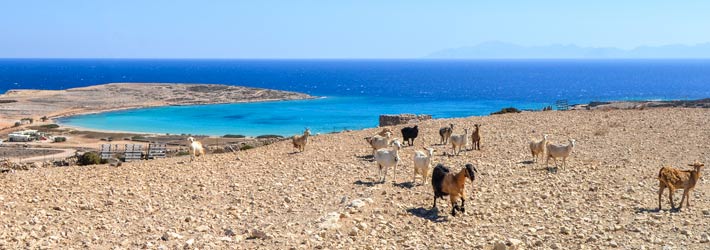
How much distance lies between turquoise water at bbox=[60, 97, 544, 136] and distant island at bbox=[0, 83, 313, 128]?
182 inches

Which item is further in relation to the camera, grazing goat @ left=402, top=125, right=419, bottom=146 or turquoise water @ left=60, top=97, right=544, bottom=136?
turquoise water @ left=60, top=97, right=544, bottom=136

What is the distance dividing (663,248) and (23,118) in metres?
79.7

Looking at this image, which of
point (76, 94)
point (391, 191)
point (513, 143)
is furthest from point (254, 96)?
point (391, 191)

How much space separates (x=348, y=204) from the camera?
14.9 m

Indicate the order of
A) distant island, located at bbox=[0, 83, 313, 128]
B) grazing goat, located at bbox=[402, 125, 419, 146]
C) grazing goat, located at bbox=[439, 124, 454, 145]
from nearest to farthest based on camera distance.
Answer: grazing goat, located at bbox=[439, 124, 454, 145] < grazing goat, located at bbox=[402, 125, 419, 146] < distant island, located at bbox=[0, 83, 313, 128]

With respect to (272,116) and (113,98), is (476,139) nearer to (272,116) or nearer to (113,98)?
(272,116)

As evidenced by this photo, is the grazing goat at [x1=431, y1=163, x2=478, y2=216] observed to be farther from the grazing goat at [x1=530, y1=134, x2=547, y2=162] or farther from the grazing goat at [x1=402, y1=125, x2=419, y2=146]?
the grazing goat at [x1=402, y1=125, x2=419, y2=146]

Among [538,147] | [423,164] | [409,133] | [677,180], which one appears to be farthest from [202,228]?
[409,133]

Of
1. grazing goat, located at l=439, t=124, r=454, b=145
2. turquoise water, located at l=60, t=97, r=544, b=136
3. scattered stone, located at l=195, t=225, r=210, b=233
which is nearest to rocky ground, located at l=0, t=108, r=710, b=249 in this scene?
scattered stone, located at l=195, t=225, r=210, b=233

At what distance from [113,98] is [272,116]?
31.9 meters

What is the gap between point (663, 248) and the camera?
1172 cm

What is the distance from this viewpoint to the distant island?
87144mm

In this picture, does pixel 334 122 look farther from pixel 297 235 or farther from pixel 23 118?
pixel 297 235

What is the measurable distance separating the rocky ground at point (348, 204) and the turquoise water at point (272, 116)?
40.2 metres
